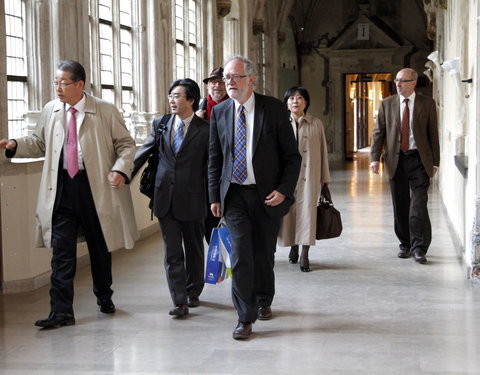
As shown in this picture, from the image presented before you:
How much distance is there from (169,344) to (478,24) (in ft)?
11.3

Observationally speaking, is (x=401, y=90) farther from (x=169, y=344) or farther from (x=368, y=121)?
(x=368, y=121)

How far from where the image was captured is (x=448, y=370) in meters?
4.52

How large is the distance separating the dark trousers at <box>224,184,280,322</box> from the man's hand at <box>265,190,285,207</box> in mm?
72

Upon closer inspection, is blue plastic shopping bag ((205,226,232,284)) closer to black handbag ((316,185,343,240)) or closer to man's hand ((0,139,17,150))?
man's hand ((0,139,17,150))

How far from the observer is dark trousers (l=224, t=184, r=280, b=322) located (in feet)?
17.1

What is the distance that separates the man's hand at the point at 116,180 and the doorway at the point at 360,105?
2086cm

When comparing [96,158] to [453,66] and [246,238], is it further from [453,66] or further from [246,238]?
[453,66]

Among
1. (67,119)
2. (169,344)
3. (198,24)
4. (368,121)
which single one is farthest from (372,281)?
(368,121)

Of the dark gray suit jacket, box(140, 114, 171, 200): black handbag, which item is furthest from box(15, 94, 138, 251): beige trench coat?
the dark gray suit jacket


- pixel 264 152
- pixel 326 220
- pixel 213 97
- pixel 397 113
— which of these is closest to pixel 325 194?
pixel 326 220

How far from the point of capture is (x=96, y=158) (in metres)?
5.64

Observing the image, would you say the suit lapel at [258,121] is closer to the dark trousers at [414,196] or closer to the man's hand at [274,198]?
the man's hand at [274,198]

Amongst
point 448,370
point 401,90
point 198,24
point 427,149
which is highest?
point 198,24

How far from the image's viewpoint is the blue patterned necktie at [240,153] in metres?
5.25
